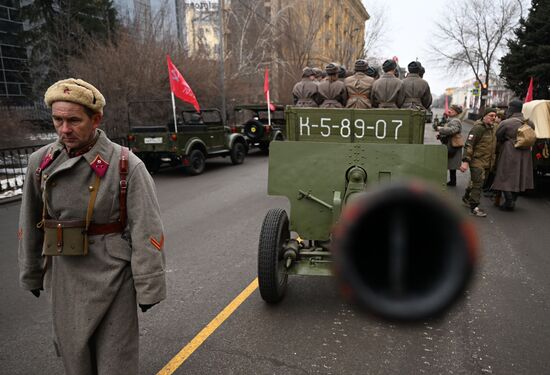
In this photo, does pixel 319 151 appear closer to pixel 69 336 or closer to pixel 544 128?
pixel 69 336

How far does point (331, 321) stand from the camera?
3697mm

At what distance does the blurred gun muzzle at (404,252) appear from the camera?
0.44 meters

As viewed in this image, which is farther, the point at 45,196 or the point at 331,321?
the point at 331,321

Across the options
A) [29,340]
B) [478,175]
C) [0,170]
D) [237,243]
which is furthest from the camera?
[0,170]

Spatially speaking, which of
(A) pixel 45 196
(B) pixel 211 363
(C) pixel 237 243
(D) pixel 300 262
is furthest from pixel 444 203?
(C) pixel 237 243

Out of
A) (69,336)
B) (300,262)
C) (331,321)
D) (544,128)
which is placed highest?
(544,128)

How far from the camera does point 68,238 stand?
2.03 meters

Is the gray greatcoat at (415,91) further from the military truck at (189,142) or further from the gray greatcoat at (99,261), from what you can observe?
the military truck at (189,142)

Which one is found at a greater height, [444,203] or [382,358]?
[444,203]

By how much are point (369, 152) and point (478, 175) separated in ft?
14.9

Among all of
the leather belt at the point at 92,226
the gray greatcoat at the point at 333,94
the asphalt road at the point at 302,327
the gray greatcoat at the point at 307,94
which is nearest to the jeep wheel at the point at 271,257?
the asphalt road at the point at 302,327

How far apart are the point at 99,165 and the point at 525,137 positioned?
24.4 feet

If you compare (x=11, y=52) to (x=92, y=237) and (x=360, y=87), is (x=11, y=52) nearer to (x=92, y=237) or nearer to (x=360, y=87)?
(x=360, y=87)

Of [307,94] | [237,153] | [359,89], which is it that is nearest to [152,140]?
[237,153]
